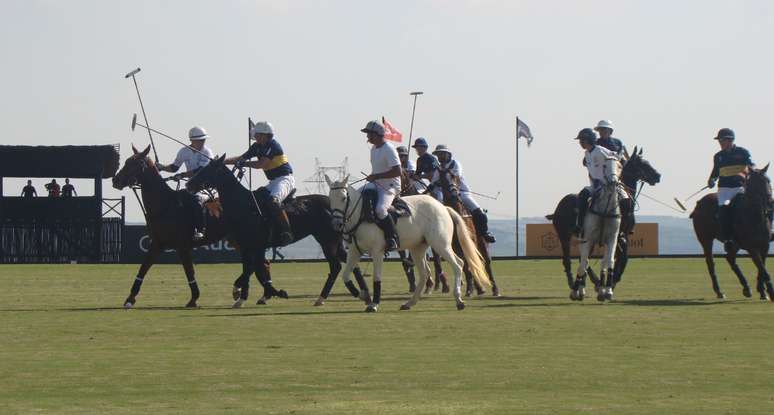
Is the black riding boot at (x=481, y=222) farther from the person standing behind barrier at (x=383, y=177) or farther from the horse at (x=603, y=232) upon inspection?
the person standing behind barrier at (x=383, y=177)

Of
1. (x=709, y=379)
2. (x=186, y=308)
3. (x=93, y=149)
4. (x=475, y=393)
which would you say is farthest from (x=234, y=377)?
(x=93, y=149)

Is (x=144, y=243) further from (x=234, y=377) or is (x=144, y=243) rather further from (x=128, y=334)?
(x=234, y=377)

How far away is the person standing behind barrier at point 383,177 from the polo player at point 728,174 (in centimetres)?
597

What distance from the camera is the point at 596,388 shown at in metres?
11.3

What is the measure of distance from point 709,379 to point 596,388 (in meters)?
1.13

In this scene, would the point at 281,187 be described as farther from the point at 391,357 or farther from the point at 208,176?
the point at 391,357

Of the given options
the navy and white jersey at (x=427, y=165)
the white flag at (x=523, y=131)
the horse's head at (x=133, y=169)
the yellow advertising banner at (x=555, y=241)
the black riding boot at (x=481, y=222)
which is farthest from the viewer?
the white flag at (x=523, y=131)

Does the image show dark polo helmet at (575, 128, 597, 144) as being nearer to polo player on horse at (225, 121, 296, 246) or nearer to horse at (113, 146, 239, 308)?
polo player on horse at (225, 121, 296, 246)

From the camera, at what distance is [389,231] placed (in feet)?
65.1

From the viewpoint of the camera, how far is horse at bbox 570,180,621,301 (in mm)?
21891

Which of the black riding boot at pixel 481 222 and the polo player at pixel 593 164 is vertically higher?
the polo player at pixel 593 164

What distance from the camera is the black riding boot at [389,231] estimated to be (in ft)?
64.9

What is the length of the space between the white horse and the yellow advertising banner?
31.2 meters

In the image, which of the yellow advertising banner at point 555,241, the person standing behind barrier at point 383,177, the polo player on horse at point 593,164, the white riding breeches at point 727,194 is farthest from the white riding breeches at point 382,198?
the yellow advertising banner at point 555,241
